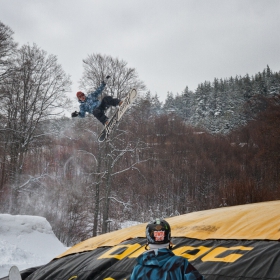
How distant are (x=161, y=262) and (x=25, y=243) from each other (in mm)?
8916

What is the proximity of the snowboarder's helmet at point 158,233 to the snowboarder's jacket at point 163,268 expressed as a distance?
0.25 feet

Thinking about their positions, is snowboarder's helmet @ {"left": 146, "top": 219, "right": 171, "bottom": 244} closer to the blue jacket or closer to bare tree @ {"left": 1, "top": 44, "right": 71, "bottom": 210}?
the blue jacket

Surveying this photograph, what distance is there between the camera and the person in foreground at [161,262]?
2.45 meters

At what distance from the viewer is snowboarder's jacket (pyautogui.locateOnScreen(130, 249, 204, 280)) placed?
2.44 meters

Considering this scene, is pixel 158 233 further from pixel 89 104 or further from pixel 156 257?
pixel 89 104

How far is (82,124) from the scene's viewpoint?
1798 centimetres

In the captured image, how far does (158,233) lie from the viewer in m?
2.55

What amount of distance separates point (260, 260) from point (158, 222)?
156 centimetres

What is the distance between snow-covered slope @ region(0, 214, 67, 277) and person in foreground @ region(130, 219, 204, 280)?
23.5 feet

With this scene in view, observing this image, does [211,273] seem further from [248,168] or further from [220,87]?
[220,87]

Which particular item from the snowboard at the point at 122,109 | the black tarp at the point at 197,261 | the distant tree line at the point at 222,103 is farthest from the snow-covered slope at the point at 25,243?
the distant tree line at the point at 222,103

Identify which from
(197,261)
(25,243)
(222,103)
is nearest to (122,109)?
(25,243)

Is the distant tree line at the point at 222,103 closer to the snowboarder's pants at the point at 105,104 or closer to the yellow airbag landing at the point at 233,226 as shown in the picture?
the snowboarder's pants at the point at 105,104

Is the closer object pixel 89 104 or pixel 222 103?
pixel 89 104
